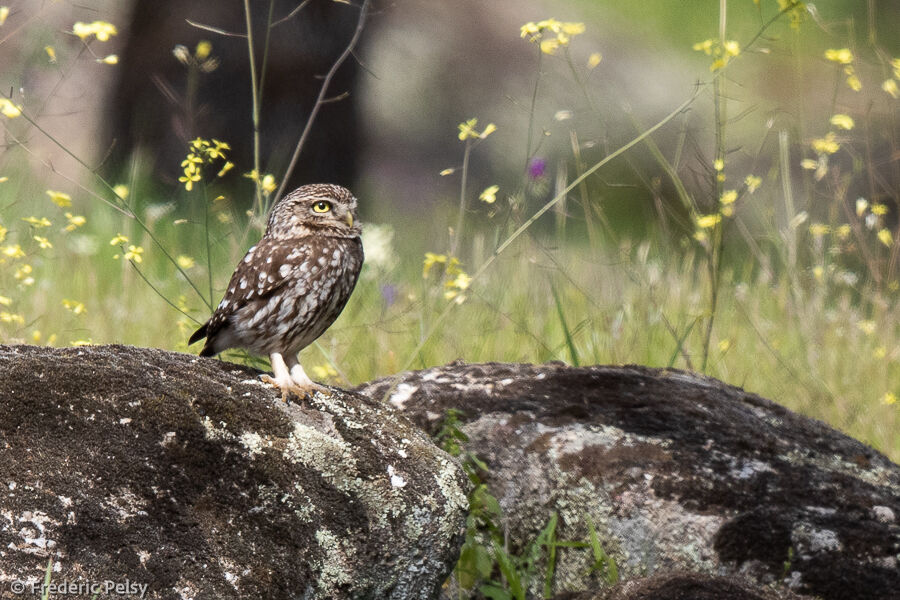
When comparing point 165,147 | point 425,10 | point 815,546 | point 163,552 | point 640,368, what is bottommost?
point 815,546

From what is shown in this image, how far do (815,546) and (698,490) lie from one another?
0.37 metres

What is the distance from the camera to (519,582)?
3.20m

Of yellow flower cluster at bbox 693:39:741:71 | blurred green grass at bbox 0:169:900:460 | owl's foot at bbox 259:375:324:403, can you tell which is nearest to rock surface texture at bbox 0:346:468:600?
owl's foot at bbox 259:375:324:403

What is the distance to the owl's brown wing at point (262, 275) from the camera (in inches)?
139

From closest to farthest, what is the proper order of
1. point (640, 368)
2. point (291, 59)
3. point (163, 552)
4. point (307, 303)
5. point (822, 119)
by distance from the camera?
point (163, 552)
point (307, 303)
point (640, 368)
point (291, 59)
point (822, 119)

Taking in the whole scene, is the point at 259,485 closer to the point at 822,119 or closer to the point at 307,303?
the point at 307,303

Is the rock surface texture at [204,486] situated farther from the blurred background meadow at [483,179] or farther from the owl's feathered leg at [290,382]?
the blurred background meadow at [483,179]

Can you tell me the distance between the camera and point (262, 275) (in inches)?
140

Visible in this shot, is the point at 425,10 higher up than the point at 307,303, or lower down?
higher up

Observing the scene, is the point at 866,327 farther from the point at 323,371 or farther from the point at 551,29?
the point at 323,371

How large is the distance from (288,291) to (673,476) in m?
1.39

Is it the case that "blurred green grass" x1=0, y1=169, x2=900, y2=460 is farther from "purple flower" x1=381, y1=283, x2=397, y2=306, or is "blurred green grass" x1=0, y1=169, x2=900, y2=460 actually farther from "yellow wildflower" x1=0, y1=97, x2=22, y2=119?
"yellow wildflower" x1=0, y1=97, x2=22, y2=119

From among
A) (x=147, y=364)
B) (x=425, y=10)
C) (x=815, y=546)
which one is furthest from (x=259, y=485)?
(x=425, y=10)

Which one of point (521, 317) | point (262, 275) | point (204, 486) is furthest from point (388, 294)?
point (204, 486)
